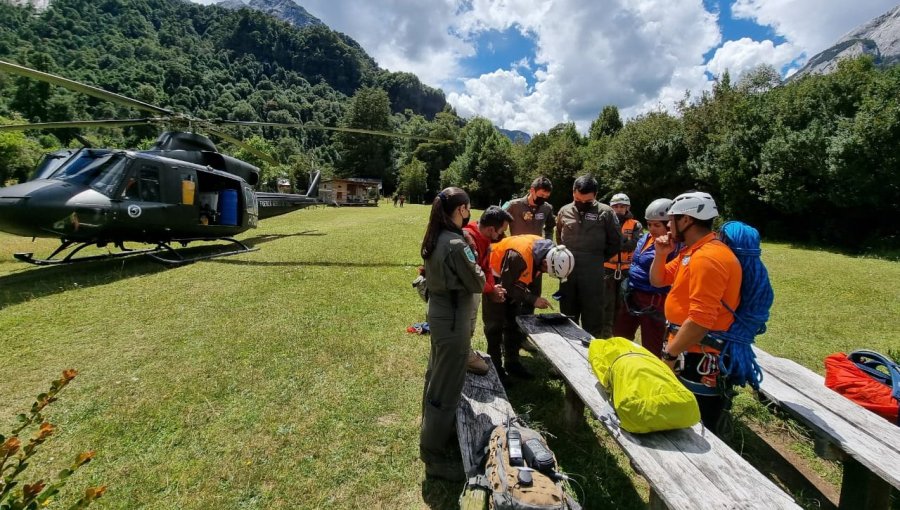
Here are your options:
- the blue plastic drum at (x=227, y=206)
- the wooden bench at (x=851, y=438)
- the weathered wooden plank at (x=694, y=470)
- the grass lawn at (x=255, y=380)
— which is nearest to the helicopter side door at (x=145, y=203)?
the grass lawn at (x=255, y=380)

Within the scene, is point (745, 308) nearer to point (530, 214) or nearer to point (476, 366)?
point (476, 366)

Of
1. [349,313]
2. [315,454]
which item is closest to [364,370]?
[315,454]

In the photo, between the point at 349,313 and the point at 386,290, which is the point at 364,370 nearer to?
the point at 349,313

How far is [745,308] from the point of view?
2.90 meters

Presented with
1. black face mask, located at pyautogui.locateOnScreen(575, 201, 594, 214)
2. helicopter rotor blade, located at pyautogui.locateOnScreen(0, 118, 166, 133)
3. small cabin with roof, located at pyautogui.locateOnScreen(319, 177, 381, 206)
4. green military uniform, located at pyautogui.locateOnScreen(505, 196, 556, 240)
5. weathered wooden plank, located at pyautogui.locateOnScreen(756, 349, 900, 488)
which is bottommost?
weathered wooden plank, located at pyautogui.locateOnScreen(756, 349, 900, 488)

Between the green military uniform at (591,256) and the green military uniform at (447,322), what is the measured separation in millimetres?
2527

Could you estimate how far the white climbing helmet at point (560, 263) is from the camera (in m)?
3.91

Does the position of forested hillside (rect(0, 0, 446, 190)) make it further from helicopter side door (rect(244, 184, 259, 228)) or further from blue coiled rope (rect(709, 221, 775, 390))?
blue coiled rope (rect(709, 221, 775, 390))

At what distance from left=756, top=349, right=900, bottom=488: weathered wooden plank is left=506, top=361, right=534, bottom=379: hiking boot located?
242 centimetres

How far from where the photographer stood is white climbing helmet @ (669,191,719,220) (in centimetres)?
294

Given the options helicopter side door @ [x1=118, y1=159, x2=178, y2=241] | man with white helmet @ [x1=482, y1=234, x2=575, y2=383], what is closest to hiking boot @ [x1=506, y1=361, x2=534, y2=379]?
man with white helmet @ [x1=482, y1=234, x2=575, y2=383]

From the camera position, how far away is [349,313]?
7223 mm

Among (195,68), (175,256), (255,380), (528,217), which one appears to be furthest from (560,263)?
(195,68)

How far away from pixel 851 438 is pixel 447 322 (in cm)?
300
